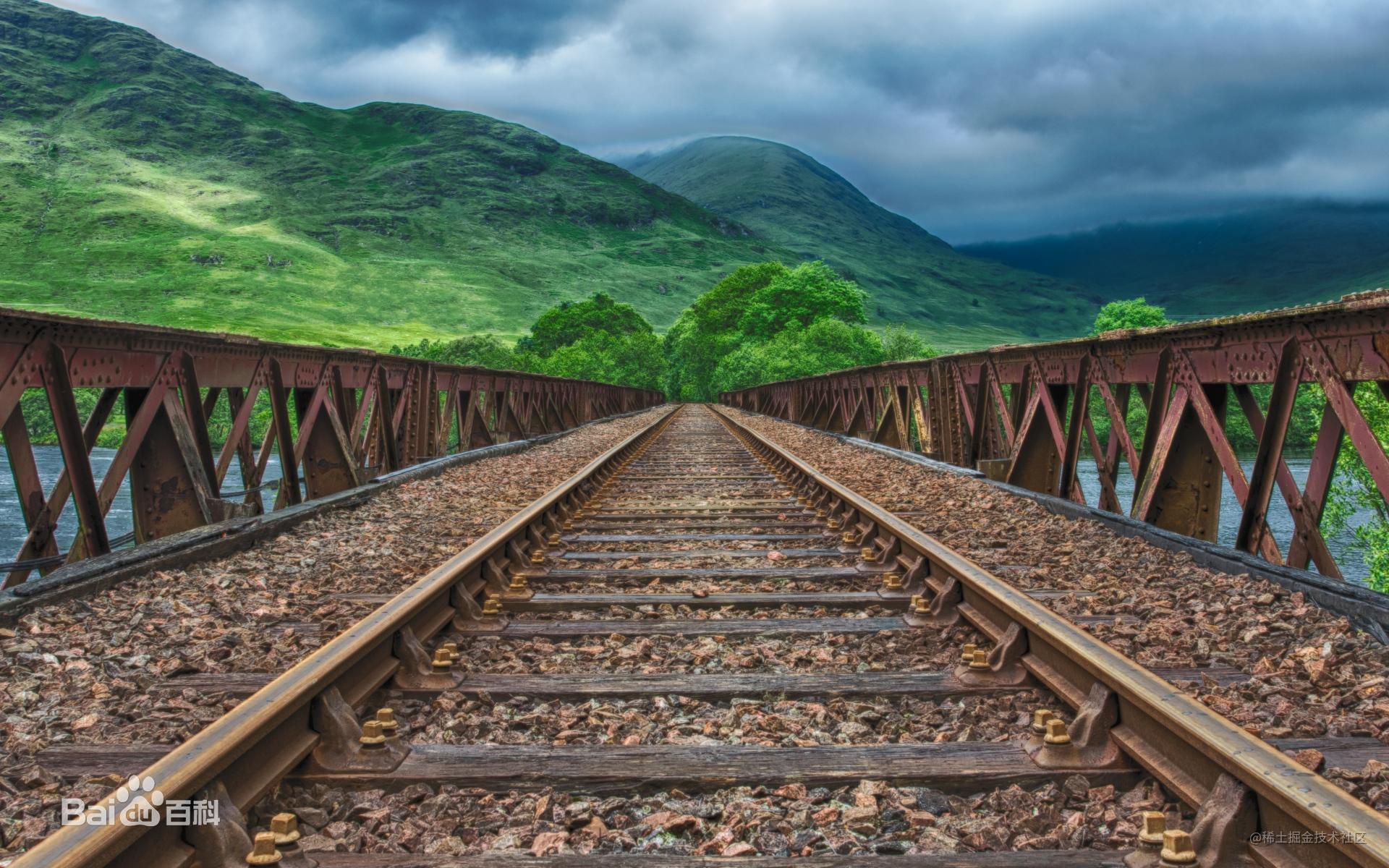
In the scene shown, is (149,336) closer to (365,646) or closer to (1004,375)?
(365,646)

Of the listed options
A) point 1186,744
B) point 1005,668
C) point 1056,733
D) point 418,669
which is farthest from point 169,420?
point 1186,744

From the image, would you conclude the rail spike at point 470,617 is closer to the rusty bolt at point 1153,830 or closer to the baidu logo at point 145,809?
the baidu logo at point 145,809

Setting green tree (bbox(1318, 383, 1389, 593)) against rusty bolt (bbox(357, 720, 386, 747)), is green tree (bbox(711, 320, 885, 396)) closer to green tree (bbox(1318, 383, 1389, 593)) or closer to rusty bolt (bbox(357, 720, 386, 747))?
green tree (bbox(1318, 383, 1389, 593))

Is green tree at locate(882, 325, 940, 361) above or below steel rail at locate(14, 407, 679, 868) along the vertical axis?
above

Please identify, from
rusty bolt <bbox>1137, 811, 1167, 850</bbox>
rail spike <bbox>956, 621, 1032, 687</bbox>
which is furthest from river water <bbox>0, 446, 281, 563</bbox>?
rusty bolt <bbox>1137, 811, 1167, 850</bbox>

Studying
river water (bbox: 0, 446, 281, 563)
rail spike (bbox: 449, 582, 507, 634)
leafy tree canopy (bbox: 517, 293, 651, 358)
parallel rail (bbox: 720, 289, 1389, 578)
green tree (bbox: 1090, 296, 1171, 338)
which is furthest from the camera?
leafy tree canopy (bbox: 517, 293, 651, 358)

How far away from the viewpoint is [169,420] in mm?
6969

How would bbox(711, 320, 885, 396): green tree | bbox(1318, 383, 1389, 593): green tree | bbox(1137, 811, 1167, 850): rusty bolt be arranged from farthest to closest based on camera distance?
bbox(711, 320, 885, 396): green tree
bbox(1318, 383, 1389, 593): green tree
bbox(1137, 811, 1167, 850): rusty bolt

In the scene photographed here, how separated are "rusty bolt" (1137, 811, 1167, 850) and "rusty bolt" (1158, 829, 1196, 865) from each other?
0.08 m

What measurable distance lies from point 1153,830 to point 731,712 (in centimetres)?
146

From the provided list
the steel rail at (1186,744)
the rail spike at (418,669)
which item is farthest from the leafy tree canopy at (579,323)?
the steel rail at (1186,744)

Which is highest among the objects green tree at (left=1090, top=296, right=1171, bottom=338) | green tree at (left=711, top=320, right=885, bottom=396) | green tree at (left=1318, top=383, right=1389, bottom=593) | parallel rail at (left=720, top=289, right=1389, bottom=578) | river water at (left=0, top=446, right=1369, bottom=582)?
green tree at (left=1090, top=296, right=1171, bottom=338)

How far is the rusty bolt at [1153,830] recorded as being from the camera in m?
2.34

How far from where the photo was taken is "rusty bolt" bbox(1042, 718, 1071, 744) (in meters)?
2.89
